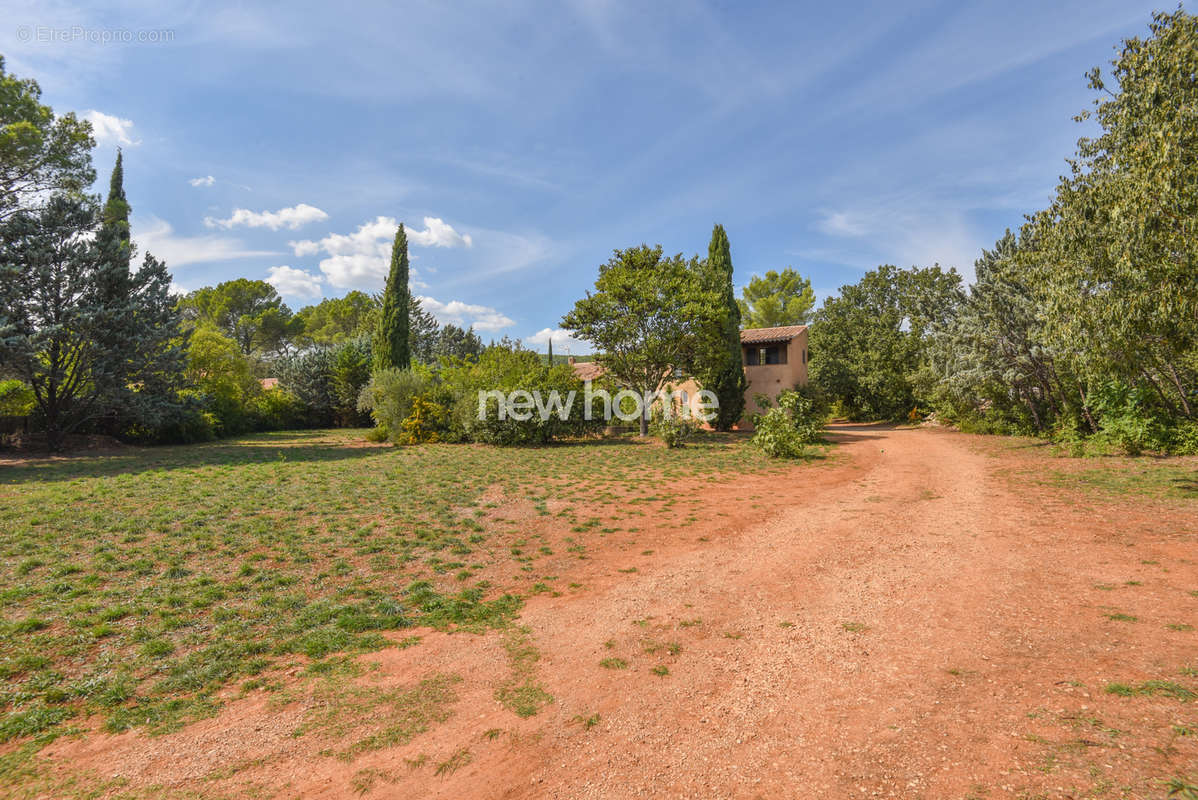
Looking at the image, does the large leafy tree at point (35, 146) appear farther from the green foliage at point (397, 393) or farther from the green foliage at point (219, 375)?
the green foliage at point (397, 393)

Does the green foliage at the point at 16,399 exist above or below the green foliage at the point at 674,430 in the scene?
above

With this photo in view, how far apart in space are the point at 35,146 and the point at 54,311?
214 inches

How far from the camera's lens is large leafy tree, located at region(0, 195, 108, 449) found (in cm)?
1554

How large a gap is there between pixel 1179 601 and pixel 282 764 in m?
7.85

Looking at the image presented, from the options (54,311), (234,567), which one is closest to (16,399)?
(54,311)

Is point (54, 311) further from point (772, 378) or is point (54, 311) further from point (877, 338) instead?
point (877, 338)

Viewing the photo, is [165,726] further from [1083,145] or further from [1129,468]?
[1129,468]

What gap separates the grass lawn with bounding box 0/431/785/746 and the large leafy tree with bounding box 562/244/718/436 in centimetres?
955

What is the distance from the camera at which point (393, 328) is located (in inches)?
1145

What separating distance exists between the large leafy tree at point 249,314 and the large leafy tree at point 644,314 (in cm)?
4335

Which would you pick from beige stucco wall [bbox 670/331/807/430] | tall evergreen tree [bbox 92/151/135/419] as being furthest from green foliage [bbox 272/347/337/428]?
beige stucco wall [bbox 670/331/807/430]

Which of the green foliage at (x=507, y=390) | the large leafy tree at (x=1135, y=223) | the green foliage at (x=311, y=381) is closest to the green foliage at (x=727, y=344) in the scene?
the green foliage at (x=507, y=390)

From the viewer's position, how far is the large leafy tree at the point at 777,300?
1700 inches

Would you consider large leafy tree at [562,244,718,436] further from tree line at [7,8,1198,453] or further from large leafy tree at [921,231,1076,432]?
large leafy tree at [921,231,1076,432]
